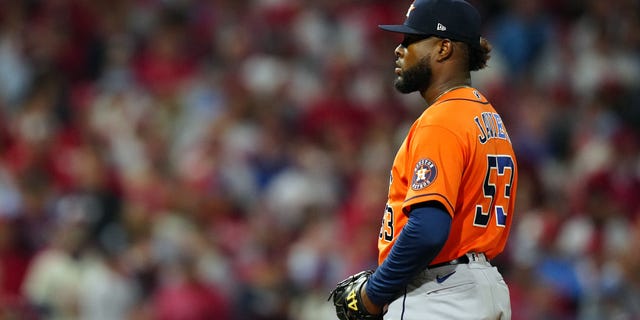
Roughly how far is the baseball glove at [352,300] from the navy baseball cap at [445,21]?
0.80 m

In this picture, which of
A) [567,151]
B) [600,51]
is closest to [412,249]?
[567,151]

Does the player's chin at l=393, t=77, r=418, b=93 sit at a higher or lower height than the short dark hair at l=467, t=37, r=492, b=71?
lower

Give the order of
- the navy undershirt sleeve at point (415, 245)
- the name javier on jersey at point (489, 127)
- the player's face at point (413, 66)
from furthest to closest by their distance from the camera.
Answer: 1. the player's face at point (413, 66)
2. the name javier on jersey at point (489, 127)
3. the navy undershirt sleeve at point (415, 245)

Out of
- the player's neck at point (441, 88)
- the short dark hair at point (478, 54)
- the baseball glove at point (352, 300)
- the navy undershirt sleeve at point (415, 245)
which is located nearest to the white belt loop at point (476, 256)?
the navy undershirt sleeve at point (415, 245)

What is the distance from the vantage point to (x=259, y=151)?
28.8 feet

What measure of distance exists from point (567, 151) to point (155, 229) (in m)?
3.12

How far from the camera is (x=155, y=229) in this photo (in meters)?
7.95

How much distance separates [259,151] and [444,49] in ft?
17.5

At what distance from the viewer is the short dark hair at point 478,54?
11.7 ft

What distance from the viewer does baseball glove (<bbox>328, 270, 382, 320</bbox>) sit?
352 centimetres

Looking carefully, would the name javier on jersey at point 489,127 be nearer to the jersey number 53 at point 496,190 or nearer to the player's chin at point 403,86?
the jersey number 53 at point 496,190


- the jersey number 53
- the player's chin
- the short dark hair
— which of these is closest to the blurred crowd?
the jersey number 53

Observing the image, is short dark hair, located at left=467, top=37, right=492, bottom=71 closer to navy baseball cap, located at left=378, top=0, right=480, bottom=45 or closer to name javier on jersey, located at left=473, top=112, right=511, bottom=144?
navy baseball cap, located at left=378, top=0, right=480, bottom=45

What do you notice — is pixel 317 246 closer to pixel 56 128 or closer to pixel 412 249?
pixel 56 128
